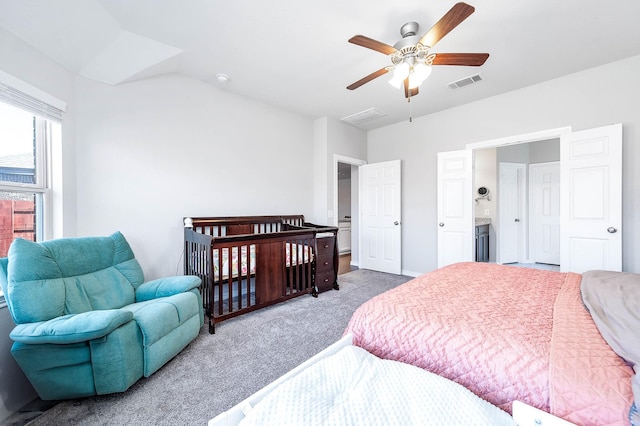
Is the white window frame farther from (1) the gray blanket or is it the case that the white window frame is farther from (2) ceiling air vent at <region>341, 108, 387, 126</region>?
(2) ceiling air vent at <region>341, 108, 387, 126</region>

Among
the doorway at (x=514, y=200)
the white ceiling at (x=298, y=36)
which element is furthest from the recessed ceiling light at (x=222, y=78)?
the doorway at (x=514, y=200)

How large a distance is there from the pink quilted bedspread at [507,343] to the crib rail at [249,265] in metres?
1.60

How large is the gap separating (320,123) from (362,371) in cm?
402

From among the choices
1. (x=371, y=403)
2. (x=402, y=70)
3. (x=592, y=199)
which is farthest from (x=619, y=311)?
(x=592, y=199)

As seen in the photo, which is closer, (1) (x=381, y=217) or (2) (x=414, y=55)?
(2) (x=414, y=55)

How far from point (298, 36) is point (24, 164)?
2389mm

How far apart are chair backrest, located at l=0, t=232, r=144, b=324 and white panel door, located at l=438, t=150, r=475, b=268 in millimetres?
3840

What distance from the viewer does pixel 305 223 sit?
13.5ft

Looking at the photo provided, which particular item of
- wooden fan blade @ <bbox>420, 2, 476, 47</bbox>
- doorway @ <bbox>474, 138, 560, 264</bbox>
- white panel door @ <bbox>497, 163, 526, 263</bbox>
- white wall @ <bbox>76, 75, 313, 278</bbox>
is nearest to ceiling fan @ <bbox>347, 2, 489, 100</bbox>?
wooden fan blade @ <bbox>420, 2, 476, 47</bbox>

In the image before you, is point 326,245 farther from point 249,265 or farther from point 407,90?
point 407,90

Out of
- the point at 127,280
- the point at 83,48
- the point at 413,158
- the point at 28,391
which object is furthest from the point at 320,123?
the point at 28,391

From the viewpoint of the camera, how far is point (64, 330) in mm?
1381

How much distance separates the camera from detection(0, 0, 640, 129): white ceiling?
75.7 inches

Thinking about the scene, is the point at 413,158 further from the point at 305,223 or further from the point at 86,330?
the point at 86,330
